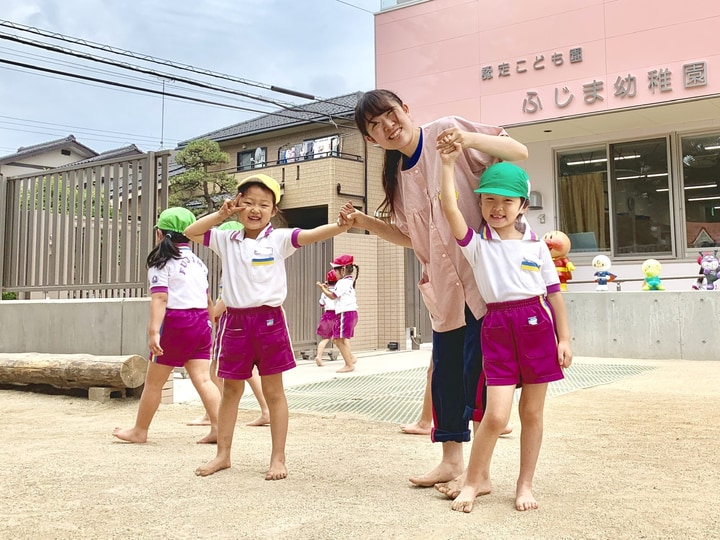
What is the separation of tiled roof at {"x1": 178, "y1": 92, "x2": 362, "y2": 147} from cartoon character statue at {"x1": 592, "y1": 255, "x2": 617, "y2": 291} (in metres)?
8.45

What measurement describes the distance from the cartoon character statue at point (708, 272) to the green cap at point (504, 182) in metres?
7.51

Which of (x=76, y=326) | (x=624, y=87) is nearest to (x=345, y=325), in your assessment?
(x=76, y=326)

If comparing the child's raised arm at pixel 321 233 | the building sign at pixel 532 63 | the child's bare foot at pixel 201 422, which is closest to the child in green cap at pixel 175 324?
the child's bare foot at pixel 201 422

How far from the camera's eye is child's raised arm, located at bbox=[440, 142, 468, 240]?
2.50 metres

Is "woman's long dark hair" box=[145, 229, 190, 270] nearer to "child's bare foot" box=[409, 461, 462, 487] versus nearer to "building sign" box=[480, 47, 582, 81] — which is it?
"child's bare foot" box=[409, 461, 462, 487]

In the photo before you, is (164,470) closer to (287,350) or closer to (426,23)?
(287,350)

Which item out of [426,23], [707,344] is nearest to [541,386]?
[707,344]

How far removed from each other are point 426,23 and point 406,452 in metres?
9.45

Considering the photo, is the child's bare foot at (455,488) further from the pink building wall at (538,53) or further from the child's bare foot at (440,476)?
the pink building wall at (538,53)

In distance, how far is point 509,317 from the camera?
250 cm

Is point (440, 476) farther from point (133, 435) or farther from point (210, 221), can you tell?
point (133, 435)

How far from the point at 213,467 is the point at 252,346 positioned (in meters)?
0.61

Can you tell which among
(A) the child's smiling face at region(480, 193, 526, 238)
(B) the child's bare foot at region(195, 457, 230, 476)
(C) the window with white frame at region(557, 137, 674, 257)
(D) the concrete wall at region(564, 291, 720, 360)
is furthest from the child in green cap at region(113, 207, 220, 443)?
(C) the window with white frame at region(557, 137, 674, 257)

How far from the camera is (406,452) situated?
3.65m
